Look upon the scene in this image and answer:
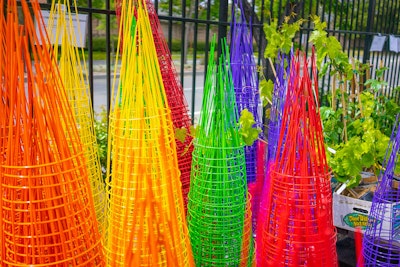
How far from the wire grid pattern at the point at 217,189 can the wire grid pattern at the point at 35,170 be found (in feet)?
1.75

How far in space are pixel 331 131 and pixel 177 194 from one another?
187 centimetres

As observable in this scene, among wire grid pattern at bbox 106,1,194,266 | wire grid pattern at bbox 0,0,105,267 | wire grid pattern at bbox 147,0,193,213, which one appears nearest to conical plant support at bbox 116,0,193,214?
wire grid pattern at bbox 147,0,193,213

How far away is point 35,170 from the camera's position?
88cm

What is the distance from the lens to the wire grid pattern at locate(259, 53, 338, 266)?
1.36 m

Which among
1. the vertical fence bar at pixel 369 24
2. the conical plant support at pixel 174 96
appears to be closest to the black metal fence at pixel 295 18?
the vertical fence bar at pixel 369 24

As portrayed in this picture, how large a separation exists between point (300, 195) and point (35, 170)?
3.00 feet

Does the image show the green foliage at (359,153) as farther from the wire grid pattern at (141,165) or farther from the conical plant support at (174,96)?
the wire grid pattern at (141,165)

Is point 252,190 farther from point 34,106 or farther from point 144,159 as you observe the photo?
point 34,106

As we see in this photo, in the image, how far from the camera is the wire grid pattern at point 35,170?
853 mm

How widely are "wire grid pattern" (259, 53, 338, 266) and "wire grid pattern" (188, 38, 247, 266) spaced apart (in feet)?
0.43

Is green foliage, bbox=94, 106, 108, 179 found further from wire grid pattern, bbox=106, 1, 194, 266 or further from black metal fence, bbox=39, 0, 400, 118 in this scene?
wire grid pattern, bbox=106, 1, 194, 266

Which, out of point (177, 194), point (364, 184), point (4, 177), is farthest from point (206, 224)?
point (364, 184)

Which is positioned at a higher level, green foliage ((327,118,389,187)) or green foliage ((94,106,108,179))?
green foliage ((327,118,389,187))

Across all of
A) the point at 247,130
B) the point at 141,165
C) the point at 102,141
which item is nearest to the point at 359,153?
the point at 247,130
